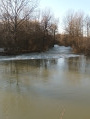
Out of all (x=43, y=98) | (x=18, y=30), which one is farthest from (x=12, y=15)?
(x=43, y=98)

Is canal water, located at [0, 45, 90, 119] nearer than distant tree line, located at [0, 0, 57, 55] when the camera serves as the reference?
Yes

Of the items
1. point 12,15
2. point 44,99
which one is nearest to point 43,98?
point 44,99

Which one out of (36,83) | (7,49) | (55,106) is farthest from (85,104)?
(7,49)

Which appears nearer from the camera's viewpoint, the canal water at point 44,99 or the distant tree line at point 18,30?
the canal water at point 44,99

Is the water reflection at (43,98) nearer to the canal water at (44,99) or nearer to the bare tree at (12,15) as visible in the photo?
the canal water at (44,99)

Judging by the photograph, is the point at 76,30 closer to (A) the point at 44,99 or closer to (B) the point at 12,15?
(B) the point at 12,15

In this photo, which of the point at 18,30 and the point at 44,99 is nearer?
the point at 44,99

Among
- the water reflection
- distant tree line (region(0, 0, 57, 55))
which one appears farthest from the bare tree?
the water reflection

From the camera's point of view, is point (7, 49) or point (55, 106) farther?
point (7, 49)

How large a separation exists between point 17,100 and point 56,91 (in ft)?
4.58

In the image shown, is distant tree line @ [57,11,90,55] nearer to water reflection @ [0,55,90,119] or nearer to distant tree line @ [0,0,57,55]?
distant tree line @ [0,0,57,55]

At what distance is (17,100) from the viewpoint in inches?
210

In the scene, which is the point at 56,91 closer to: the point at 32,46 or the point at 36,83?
the point at 36,83

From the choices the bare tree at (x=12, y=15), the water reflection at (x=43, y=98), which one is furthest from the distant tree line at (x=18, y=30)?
the water reflection at (x=43, y=98)
